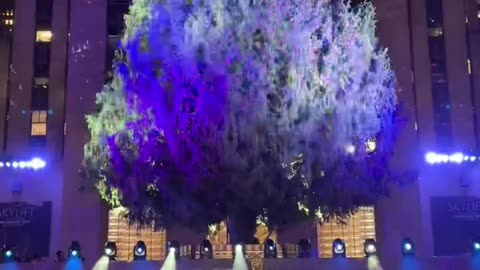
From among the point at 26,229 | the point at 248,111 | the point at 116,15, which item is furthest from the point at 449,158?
the point at 26,229

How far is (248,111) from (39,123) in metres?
11.6

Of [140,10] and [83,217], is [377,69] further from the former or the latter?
[83,217]

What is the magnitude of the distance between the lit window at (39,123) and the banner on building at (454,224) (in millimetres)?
13428

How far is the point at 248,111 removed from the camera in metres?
14.1

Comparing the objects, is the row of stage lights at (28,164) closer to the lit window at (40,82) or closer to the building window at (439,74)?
the lit window at (40,82)

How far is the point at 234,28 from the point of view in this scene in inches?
563

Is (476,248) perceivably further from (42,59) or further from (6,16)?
(6,16)

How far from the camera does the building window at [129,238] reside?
22.2m

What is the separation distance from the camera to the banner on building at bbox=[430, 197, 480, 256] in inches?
845

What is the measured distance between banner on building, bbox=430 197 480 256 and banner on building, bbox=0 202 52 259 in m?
12.7

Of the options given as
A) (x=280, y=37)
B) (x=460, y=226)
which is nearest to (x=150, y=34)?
(x=280, y=37)

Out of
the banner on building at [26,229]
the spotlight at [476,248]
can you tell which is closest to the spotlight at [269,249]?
the spotlight at [476,248]

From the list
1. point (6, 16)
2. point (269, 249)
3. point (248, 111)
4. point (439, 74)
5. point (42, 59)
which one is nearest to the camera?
point (248, 111)

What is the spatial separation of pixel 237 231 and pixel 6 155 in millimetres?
10449
